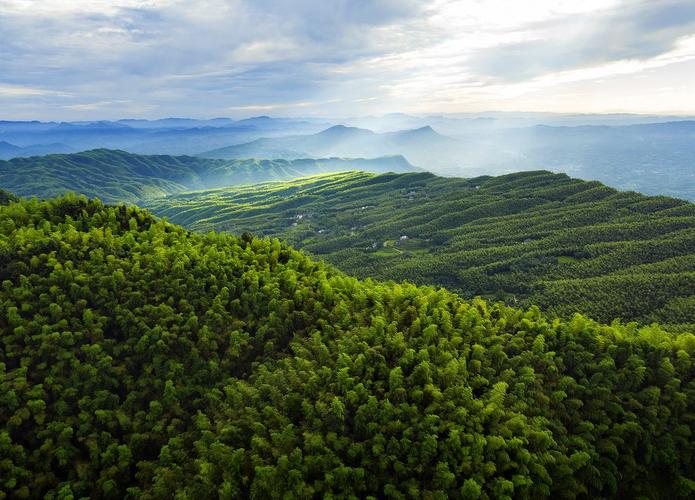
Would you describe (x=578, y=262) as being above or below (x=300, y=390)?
below

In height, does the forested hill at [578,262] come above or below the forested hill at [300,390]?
below

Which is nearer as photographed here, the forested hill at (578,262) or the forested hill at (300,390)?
the forested hill at (300,390)

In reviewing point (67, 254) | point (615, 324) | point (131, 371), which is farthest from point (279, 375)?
point (615, 324)

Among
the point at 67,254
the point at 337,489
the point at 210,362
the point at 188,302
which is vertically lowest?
the point at 337,489

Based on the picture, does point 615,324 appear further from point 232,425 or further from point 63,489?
point 63,489

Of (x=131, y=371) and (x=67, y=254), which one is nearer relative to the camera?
(x=131, y=371)

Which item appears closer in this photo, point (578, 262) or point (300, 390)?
point (300, 390)

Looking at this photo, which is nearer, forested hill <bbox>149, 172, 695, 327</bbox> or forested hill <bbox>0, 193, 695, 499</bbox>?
forested hill <bbox>0, 193, 695, 499</bbox>

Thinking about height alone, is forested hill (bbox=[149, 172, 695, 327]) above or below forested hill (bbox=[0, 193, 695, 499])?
below
